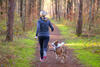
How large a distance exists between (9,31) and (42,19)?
468 centimetres

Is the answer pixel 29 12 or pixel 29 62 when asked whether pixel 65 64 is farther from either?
pixel 29 12

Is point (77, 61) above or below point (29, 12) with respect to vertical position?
below

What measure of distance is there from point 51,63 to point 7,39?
15.0 ft

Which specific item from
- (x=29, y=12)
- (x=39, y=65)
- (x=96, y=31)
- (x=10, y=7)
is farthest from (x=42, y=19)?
(x=29, y=12)

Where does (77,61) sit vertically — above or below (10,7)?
below

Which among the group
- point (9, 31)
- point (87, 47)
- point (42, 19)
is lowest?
point (87, 47)

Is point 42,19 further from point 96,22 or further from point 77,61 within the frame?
point 96,22

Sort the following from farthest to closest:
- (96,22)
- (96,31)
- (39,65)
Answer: (96,22) → (96,31) → (39,65)

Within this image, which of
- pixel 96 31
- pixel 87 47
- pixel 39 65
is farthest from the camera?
pixel 96 31

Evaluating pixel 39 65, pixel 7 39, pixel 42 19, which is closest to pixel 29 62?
pixel 39 65

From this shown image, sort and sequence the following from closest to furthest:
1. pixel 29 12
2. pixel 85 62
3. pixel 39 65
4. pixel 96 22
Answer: pixel 39 65
pixel 85 62
pixel 96 22
pixel 29 12

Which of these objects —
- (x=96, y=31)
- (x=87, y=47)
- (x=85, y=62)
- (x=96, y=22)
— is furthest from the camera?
(x=96, y=22)

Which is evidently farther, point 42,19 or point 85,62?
point 85,62

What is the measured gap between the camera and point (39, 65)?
7.09 m
